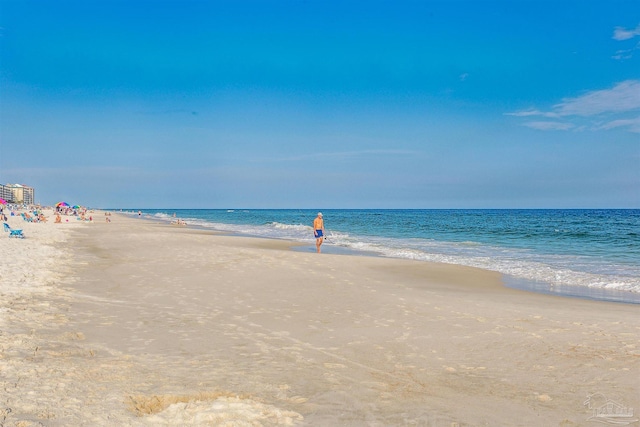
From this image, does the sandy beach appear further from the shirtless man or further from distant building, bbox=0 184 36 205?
distant building, bbox=0 184 36 205

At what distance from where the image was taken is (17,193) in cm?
15475

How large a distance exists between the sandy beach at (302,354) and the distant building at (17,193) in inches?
5643

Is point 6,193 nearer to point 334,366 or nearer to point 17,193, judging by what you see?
point 17,193

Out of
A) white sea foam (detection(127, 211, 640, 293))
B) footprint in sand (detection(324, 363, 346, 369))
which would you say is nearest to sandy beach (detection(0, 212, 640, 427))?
footprint in sand (detection(324, 363, 346, 369))

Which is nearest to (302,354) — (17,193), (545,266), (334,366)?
(334,366)

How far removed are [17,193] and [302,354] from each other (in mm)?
179442

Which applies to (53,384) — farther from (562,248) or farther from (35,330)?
(562,248)

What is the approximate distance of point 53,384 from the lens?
198 inches

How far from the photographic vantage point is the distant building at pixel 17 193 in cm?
13324

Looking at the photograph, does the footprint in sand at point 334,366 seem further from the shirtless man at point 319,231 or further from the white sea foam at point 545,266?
the shirtless man at point 319,231

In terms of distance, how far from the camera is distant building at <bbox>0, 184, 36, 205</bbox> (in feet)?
437

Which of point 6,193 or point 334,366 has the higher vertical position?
point 6,193

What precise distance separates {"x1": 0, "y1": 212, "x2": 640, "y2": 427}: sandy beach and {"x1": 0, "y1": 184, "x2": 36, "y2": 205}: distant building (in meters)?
143

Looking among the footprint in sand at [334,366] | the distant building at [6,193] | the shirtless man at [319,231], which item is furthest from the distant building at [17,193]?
the footprint in sand at [334,366]
